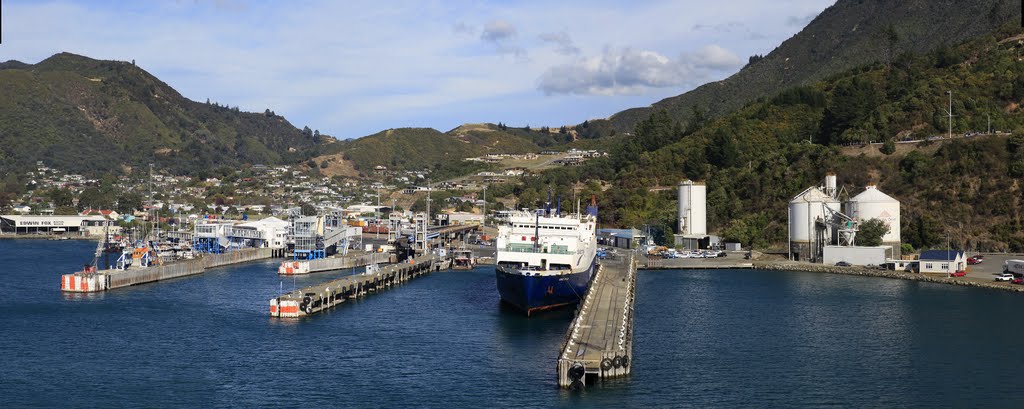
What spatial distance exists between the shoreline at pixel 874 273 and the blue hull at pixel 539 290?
30.0 m

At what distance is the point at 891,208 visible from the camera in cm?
8869

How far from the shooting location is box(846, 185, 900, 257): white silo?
88.6m

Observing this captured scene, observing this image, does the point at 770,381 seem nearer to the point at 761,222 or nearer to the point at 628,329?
the point at 628,329

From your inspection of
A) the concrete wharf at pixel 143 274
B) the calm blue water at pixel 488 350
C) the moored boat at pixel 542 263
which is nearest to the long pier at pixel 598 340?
the calm blue water at pixel 488 350

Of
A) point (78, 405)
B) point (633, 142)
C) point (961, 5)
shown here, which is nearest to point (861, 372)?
point (78, 405)

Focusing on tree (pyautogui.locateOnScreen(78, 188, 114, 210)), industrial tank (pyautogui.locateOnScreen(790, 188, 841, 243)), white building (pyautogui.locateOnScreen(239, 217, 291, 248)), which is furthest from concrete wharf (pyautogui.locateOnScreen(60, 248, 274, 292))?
tree (pyautogui.locateOnScreen(78, 188, 114, 210))

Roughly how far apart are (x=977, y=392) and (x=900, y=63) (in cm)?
11582

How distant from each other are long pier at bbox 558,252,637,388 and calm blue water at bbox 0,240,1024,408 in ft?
2.83

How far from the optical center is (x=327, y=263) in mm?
95000

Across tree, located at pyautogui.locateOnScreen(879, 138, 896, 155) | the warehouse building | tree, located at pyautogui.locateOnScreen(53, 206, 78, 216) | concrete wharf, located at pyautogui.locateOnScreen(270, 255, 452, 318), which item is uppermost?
tree, located at pyautogui.locateOnScreen(879, 138, 896, 155)

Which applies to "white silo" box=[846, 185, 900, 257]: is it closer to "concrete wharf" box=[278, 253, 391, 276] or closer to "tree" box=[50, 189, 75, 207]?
"concrete wharf" box=[278, 253, 391, 276]

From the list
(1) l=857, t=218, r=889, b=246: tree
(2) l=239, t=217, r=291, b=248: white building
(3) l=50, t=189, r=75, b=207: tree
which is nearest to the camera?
(1) l=857, t=218, r=889, b=246: tree

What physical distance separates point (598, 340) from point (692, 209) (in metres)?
67.7

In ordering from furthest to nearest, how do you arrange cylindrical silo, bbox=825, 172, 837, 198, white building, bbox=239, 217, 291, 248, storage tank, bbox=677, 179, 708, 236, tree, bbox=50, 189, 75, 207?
tree, bbox=50, 189, 75, 207 < white building, bbox=239, 217, 291, 248 < storage tank, bbox=677, 179, 708, 236 < cylindrical silo, bbox=825, 172, 837, 198
